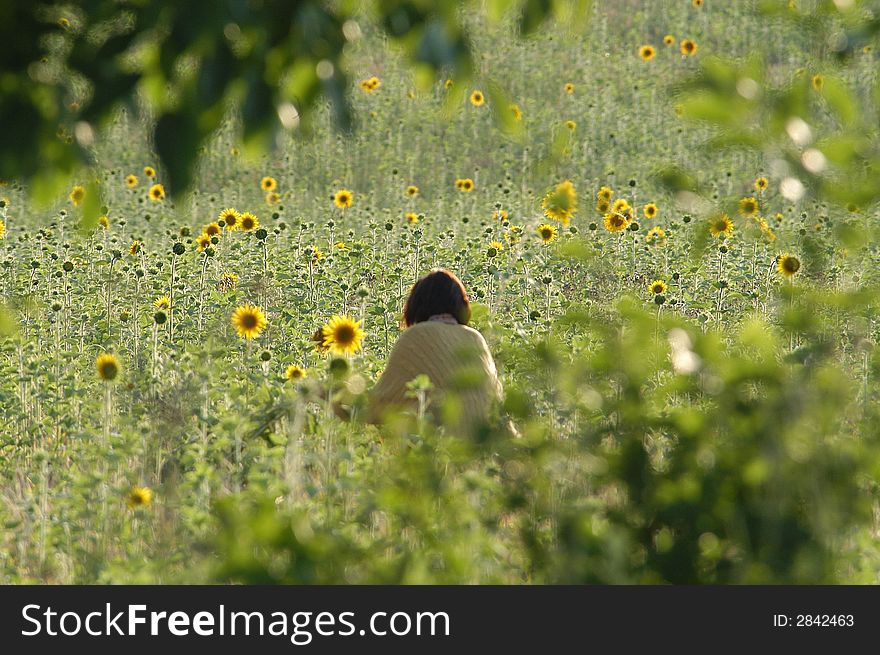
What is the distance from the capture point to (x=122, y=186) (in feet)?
53.8

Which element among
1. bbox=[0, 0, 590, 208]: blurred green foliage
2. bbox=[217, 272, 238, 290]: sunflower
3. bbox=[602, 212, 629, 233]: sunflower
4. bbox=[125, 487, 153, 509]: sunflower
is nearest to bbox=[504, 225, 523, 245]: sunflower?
bbox=[602, 212, 629, 233]: sunflower

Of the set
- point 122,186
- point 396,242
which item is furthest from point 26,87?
point 122,186

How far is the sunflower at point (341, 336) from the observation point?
537 centimetres

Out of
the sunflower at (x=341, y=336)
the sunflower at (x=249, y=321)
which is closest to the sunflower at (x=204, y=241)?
the sunflower at (x=249, y=321)

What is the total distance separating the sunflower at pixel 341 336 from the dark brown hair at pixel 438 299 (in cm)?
33

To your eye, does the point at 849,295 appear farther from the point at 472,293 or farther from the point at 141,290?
the point at 141,290

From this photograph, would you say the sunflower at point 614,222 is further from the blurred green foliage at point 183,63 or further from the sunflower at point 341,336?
the blurred green foliage at point 183,63

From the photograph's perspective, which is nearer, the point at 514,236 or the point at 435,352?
the point at 435,352

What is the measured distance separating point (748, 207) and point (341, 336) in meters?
2.11

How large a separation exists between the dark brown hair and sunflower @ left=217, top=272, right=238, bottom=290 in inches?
98.7

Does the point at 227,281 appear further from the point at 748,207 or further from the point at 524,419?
the point at 524,419

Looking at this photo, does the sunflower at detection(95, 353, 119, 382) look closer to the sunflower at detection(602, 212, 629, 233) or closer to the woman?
the woman

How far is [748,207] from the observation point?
4.03 meters

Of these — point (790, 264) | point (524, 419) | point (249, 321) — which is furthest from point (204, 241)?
point (524, 419)
